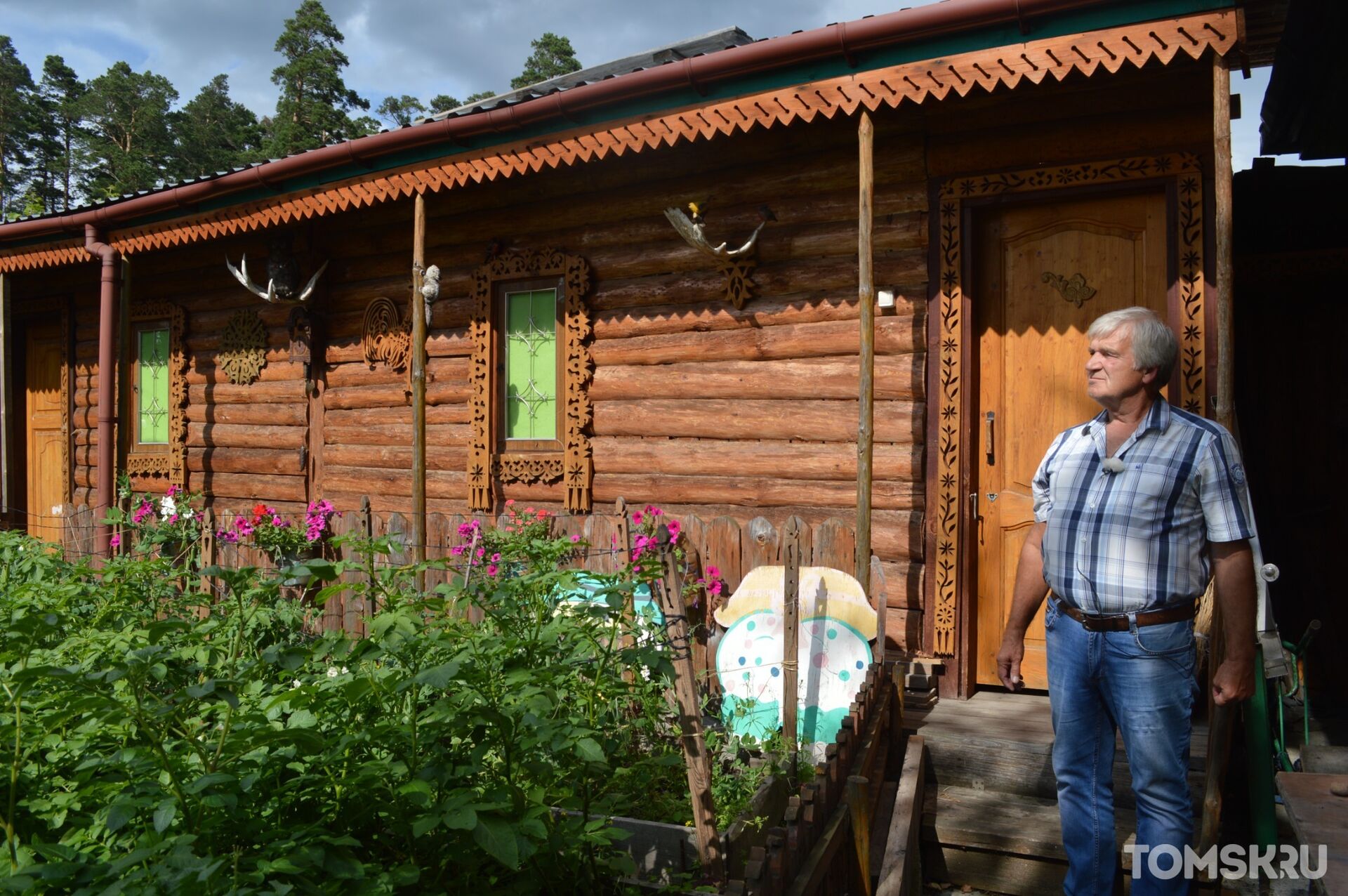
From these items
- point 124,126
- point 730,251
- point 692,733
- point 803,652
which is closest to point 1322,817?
point 692,733

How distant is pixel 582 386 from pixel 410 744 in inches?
202

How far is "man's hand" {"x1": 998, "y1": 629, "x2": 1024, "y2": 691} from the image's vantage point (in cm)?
335

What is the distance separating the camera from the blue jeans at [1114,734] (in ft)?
9.68

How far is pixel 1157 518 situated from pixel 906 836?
4.70 ft

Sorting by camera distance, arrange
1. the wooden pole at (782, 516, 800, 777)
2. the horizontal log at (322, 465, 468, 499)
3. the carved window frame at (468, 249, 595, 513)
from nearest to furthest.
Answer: the wooden pole at (782, 516, 800, 777), the carved window frame at (468, 249, 595, 513), the horizontal log at (322, 465, 468, 499)

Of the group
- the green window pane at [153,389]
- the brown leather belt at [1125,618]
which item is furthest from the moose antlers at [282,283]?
the brown leather belt at [1125,618]

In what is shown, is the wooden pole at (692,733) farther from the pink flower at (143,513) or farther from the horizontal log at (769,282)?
the pink flower at (143,513)

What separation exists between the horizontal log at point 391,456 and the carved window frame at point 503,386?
25 centimetres

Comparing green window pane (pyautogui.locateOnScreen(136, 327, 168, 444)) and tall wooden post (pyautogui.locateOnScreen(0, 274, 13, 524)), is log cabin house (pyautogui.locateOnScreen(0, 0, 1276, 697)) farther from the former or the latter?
tall wooden post (pyautogui.locateOnScreen(0, 274, 13, 524))

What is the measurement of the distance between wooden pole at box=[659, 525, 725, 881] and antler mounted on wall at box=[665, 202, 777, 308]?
3.70 meters

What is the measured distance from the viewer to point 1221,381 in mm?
3893

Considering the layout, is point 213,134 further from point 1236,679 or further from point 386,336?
point 1236,679

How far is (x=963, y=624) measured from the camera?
217 inches

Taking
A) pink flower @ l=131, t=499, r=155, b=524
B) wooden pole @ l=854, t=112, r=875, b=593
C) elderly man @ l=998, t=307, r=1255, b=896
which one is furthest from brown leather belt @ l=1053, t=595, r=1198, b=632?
pink flower @ l=131, t=499, r=155, b=524
